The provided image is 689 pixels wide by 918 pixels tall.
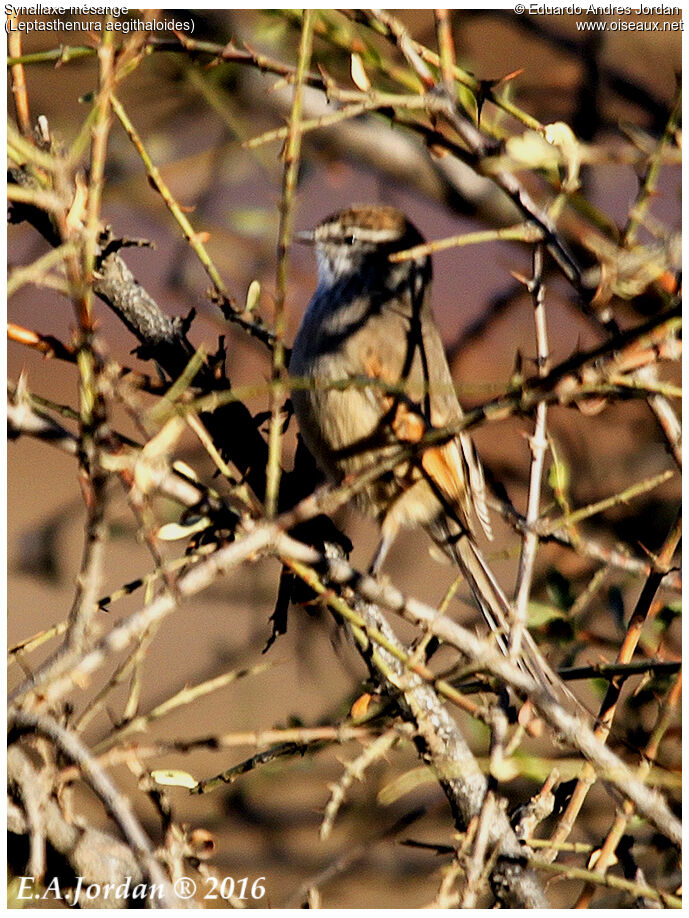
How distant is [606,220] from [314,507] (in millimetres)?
618

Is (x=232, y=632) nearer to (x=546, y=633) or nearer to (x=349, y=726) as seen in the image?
(x=546, y=633)

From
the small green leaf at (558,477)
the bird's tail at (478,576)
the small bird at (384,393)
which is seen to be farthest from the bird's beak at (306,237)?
the small green leaf at (558,477)

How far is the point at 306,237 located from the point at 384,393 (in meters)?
1.04

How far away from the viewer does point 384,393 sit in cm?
245

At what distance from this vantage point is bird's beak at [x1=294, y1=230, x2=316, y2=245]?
10.7 feet

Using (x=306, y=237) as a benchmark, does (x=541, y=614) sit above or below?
below

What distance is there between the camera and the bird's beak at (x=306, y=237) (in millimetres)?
3275

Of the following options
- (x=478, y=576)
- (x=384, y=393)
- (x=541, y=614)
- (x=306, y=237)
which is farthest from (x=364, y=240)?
(x=541, y=614)

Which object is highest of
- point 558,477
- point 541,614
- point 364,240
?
point 364,240

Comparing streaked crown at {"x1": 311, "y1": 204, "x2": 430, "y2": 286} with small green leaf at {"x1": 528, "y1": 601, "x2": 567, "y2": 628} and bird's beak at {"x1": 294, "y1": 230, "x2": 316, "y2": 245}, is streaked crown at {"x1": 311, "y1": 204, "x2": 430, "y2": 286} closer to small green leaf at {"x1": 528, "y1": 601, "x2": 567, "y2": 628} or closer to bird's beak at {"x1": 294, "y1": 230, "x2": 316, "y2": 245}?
bird's beak at {"x1": 294, "y1": 230, "x2": 316, "y2": 245}

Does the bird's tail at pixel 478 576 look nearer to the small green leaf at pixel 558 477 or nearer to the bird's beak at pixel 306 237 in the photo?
the small green leaf at pixel 558 477

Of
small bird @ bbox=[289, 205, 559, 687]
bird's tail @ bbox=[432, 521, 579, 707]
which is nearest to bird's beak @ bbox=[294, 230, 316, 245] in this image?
small bird @ bbox=[289, 205, 559, 687]

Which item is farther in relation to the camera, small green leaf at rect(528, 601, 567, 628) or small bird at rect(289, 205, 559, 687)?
small bird at rect(289, 205, 559, 687)

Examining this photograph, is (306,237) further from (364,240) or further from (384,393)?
(384,393)
